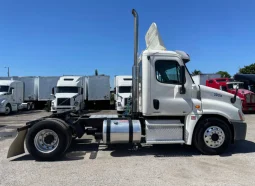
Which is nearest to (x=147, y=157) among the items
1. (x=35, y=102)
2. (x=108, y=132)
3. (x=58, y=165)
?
(x=108, y=132)

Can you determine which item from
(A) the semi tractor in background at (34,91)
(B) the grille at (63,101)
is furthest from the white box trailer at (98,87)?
(B) the grille at (63,101)

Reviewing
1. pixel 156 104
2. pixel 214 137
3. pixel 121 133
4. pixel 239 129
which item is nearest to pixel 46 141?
pixel 121 133

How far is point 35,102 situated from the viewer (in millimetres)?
29172

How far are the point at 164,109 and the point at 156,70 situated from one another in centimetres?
108

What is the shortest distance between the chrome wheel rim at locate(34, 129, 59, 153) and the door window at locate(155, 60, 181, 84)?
3146 millimetres

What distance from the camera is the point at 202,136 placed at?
6824 millimetres

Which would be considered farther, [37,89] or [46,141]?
[37,89]

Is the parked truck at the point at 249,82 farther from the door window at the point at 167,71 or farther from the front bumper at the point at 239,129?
the door window at the point at 167,71

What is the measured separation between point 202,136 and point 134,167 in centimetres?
214

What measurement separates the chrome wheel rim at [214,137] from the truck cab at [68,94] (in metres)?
15.3

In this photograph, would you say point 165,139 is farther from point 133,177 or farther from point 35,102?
point 35,102

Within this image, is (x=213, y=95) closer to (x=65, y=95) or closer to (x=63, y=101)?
(x=63, y=101)

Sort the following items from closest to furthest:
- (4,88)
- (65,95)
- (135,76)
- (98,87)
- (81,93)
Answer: (135,76), (65,95), (4,88), (81,93), (98,87)

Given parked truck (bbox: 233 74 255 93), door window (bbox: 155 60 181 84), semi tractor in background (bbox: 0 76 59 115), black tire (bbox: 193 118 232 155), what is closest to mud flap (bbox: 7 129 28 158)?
door window (bbox: 155 60 181 84)
